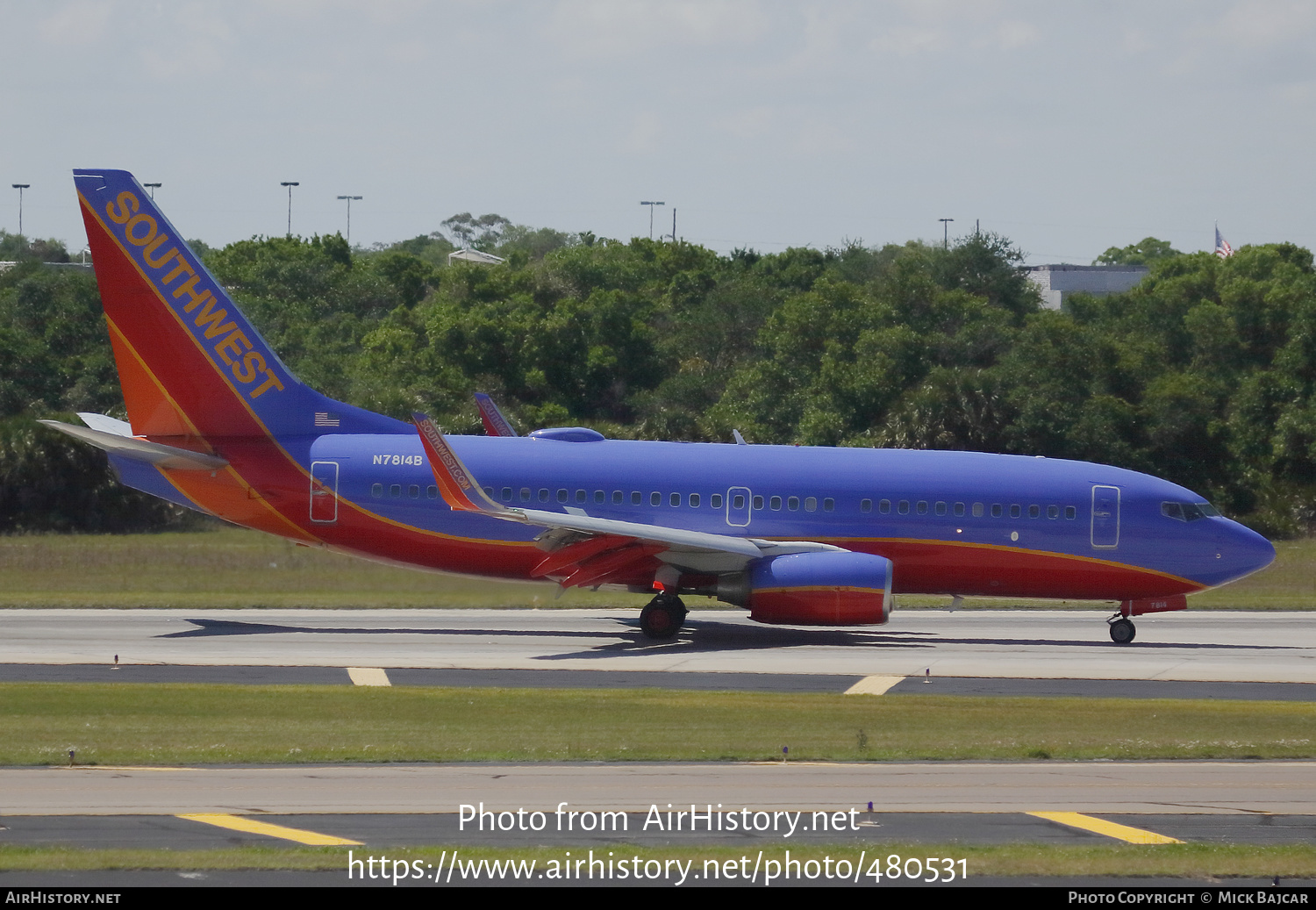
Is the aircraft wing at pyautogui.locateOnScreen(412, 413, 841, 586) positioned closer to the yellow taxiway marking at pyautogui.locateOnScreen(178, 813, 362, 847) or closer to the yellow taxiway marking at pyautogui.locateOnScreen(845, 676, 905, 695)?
the yellow taxiway marking at pyautogui.locateOnScreen(845, 676, 905, 695)

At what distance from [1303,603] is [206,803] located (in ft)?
103

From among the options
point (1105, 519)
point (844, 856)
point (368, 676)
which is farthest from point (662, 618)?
point (844, 856)

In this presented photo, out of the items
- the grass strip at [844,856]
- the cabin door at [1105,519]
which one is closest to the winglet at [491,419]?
the cabin door at [1105,519]

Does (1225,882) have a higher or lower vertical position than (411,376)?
lower

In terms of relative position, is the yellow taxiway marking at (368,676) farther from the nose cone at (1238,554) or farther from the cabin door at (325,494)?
the nose cone at (1238,554)

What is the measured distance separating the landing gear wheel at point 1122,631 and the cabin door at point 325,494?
16006mm

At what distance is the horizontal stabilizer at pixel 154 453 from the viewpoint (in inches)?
1199

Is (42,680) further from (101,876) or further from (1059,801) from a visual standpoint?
(1059,801)

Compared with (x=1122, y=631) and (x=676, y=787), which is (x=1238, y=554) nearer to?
(x=1122, y=631)

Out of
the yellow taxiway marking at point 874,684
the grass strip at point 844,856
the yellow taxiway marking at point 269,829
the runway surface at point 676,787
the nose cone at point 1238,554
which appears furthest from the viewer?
the nose cone at point 1238,554

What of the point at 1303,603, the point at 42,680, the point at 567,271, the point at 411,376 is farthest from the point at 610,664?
the point at 567,271

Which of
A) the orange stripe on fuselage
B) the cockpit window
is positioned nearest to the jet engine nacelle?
the orange stripe on fuselage

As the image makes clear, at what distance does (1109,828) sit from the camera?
13945 mm

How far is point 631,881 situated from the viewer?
11.8m
